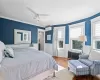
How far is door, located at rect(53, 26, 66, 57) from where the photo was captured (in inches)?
240

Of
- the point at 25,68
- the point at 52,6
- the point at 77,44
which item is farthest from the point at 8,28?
the point at 77,44

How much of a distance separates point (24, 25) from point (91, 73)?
437cm

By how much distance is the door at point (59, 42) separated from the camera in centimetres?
609

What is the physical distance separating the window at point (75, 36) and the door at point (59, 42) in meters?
0.67

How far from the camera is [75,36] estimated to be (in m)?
5.34

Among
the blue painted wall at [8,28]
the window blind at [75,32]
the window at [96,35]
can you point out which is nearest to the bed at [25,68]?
the window at [96,35]

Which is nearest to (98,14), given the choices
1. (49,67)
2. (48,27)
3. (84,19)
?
(84,19)

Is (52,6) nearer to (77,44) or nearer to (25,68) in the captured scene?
(25,68)

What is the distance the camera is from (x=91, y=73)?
2.64 m

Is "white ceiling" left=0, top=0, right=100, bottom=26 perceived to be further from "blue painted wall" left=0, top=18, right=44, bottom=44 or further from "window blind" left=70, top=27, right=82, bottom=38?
"window blind" left=70, top=27, right=82, bottom=38

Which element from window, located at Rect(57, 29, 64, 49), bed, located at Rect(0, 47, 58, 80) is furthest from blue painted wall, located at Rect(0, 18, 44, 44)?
bed, located at Rect(0, 47, 58, 80)

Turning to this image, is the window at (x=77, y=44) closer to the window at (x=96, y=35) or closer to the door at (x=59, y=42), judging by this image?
the door at (x=59, y=42)

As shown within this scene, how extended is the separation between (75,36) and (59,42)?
1409mm

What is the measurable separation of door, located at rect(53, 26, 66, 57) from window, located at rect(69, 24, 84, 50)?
0.67 m
